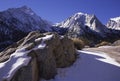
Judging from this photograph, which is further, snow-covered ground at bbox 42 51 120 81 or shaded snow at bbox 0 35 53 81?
snow-covered ground at bbox 42 51 120 81

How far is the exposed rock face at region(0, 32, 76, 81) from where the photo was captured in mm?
17797

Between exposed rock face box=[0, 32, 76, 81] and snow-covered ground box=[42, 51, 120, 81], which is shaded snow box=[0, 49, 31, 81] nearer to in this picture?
exposed rock face box=[0, 32, 76, 81]

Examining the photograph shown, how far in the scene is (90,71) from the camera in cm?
2105

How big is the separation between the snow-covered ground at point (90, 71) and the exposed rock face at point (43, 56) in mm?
600

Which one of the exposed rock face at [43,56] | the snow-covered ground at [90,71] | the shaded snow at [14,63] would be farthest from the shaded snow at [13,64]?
the snow-covered ground at [90,71]

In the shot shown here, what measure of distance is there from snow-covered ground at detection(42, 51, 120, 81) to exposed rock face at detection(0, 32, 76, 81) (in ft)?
1.97

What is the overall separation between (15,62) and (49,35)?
177 inches

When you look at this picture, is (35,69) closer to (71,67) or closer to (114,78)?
(71,67)

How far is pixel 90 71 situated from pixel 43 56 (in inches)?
150

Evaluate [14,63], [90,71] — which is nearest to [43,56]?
[14,63]

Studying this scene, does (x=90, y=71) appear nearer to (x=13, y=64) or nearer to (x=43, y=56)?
(x=43, y=56)

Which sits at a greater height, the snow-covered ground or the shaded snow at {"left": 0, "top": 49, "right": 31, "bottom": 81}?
the shaded snow at {"left": 0, "top": 49, "right": 31, "bottom": 81}

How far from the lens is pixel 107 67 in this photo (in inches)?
858

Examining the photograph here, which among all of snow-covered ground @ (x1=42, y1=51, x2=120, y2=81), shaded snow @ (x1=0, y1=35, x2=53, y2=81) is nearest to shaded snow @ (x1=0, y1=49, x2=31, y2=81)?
shaded snow @ (x1=0, y1=35, x2=53, y2=81)
